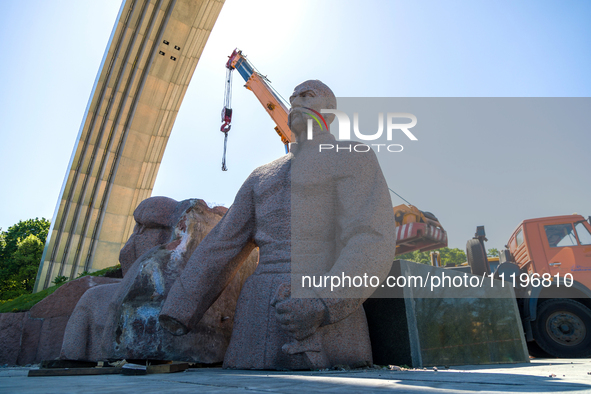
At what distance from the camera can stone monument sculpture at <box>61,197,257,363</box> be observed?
2842 millimetres

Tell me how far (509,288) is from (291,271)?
7.37ft

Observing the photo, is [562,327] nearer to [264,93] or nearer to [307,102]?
[307,102]

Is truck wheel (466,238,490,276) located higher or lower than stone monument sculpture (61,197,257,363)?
higher

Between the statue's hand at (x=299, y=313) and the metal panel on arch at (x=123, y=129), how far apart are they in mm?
16474

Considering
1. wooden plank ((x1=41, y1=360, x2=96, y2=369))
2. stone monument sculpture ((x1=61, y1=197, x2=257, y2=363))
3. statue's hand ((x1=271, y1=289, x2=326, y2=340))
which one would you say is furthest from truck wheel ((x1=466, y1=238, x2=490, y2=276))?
wooden plank ((x1=41, y1=360, x2=96, y2=369))

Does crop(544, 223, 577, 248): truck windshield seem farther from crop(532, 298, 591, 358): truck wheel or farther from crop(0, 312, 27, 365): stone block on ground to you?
crop(0, 312, 27, 365): stone block on ground

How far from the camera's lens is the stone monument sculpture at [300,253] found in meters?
2.41

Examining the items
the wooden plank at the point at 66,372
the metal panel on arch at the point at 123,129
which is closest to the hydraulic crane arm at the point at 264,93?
the metal panel on arch at the point at 123,129

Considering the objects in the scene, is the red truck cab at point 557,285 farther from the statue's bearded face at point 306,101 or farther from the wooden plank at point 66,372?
the wooden plank at point 66,372

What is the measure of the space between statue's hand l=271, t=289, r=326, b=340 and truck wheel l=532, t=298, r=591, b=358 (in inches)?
213

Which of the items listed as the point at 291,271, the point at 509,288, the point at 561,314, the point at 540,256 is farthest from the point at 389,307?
the point at 540,256

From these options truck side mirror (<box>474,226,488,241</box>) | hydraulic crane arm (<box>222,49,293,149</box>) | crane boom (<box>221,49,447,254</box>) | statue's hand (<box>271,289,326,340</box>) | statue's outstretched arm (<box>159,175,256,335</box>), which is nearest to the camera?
statue's hand (<box>271,289,326,340</box>)

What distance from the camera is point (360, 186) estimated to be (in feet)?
9.25

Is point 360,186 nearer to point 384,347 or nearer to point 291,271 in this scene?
point 291,271
